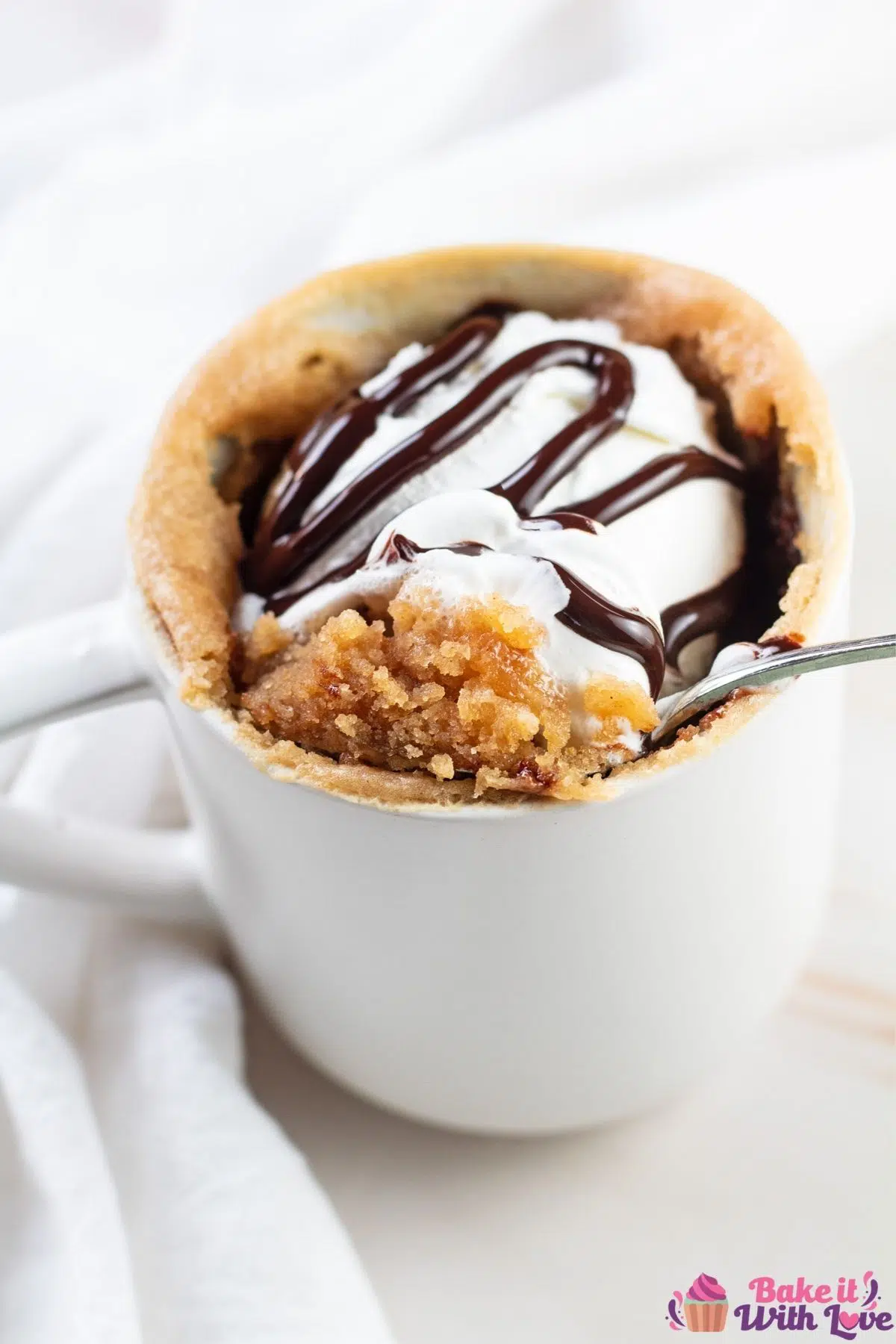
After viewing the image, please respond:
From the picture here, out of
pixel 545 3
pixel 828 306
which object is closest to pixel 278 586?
pixel 828 306

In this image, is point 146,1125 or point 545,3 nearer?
point 146,1125

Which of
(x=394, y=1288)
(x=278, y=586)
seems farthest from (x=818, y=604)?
(x=394, y=1288)

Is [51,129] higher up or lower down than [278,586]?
higher up

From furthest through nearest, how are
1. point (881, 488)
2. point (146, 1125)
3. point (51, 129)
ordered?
point (51, 129) < point (881, 488) < point (146, 1125)

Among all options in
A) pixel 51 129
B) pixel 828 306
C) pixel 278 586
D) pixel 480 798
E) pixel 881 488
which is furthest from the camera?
pixel 51 129

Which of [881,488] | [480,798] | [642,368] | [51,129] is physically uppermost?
[51,129]

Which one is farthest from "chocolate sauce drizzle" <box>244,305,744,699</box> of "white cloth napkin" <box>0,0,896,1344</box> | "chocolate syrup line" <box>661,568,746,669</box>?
"white cloth napkin" <box>0,0,896,1344</box>

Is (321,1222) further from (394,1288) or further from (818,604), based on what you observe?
(818,604)

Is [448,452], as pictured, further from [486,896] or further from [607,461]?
[486,896]
